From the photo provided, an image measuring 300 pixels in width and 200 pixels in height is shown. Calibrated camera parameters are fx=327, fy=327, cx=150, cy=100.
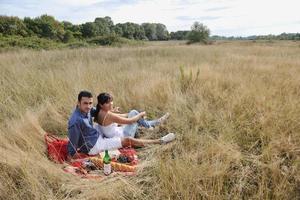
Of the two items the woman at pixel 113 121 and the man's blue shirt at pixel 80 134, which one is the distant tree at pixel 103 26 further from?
the man's blue shirt at pixel 80 134

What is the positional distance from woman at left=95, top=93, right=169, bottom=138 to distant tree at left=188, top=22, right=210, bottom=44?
63.6 m

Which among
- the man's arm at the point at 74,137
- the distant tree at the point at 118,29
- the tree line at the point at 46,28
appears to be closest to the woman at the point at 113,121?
the man's arm at the point at 74,137

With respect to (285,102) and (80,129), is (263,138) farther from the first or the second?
(80,129)

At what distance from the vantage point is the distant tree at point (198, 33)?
67.8 m

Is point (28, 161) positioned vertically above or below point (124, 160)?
above

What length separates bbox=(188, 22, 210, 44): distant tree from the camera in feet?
222

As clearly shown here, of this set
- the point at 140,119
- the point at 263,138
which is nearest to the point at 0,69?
the point at 140,119

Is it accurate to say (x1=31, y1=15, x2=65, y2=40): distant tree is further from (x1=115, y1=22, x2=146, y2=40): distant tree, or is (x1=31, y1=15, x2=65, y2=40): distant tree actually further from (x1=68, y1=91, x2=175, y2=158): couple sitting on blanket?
Answer: (x1=68, y1=91, x2=175, y2=158): couple sitting on blanket

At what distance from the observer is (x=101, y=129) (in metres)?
4.72

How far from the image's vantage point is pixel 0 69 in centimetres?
821

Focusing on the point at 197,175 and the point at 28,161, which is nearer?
the point at 197,175

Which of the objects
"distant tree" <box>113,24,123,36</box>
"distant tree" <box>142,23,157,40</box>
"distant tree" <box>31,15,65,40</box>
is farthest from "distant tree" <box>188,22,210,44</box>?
"distant tree" <box>31,15,65,40</box>

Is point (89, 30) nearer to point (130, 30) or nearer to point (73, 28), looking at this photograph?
point (73, 28)

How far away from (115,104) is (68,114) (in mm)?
914
